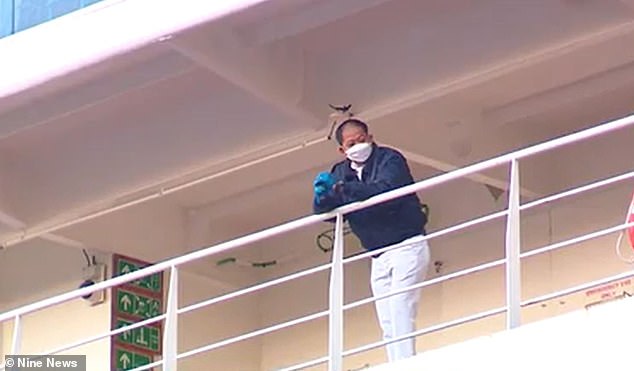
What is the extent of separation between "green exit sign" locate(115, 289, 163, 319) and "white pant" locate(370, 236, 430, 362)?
9.58 ft

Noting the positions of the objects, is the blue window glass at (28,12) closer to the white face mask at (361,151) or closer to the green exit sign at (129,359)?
the green exit sign at (129,359)

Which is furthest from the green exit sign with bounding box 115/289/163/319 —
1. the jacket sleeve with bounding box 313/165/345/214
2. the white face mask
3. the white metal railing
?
the jacket sleeve with bounding box 313/165/345/214

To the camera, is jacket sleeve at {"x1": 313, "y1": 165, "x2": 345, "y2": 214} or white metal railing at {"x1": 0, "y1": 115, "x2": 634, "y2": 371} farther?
jacket sleeve at {"x1": 313, "y1": 165, "x2": 345, "y2": 214}

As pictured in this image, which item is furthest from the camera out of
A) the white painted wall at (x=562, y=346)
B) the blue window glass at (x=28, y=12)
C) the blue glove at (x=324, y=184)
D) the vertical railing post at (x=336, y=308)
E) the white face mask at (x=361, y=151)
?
the blue window glass at (x=28, y=12)

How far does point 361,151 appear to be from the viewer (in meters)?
7.81

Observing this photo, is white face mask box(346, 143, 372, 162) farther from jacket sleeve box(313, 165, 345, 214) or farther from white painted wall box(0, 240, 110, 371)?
white painted wall box(0, 240, 110, 371)

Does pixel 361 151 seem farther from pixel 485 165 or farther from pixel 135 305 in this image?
pixel 135 305

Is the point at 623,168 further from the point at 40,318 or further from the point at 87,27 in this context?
the point at 40,318

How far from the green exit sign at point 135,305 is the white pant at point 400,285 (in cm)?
292

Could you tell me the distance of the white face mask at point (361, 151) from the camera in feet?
25.6

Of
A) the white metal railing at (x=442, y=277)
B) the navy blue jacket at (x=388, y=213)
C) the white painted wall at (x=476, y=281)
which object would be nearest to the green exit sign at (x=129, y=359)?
the white painted wall at (x=476, y=281)

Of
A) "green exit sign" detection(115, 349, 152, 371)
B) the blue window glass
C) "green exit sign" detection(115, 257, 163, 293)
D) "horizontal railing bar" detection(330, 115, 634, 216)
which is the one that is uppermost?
the blue window glass

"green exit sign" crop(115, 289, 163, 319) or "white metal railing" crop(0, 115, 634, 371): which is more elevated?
"green exit sign" crop(115, 289, 163, 319)

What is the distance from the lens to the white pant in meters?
7.51
